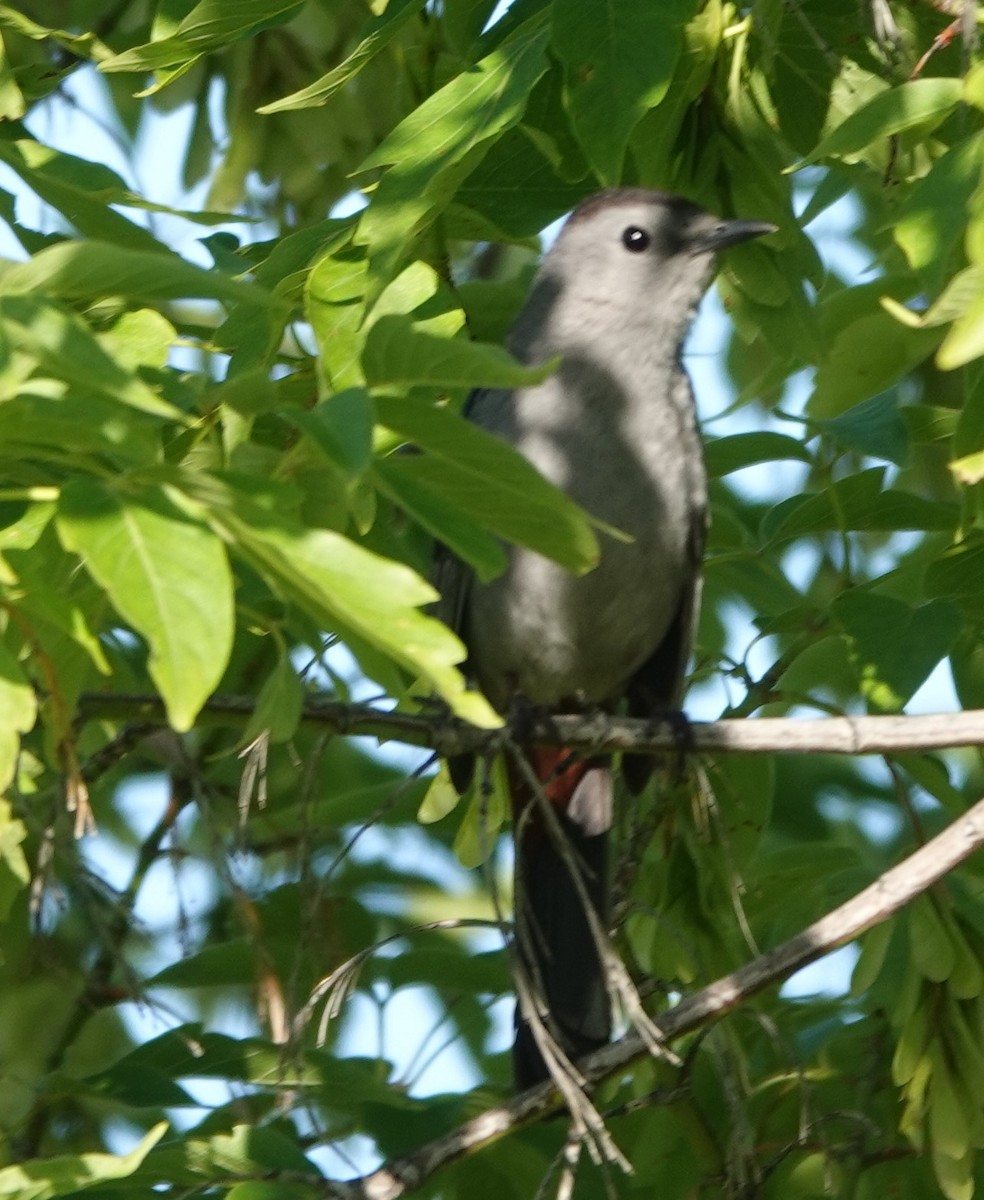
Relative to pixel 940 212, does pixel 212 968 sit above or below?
below

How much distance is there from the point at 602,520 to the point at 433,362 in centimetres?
220

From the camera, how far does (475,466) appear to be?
187 centimetres

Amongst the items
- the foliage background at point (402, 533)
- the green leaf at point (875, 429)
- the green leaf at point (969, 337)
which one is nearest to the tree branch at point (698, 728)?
the foliage background at point (402, 533)

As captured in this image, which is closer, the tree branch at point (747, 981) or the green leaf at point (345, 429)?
the green leaf at point (345, 429)

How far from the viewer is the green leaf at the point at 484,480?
1.85 m

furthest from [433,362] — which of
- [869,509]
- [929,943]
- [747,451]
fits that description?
[747,451]

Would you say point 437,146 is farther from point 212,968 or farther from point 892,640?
point 212,968

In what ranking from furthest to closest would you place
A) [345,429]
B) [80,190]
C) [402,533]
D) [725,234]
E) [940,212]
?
[402,533] → [725,234] → [80,190] → [940,212] → [345,429]

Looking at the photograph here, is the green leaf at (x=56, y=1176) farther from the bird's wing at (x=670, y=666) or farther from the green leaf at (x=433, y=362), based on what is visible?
the bird's wing at (x=670, y=666)

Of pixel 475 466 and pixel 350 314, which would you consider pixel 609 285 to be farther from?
pixel 475 466

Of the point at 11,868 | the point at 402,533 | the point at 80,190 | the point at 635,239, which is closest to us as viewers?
the point at 80,190

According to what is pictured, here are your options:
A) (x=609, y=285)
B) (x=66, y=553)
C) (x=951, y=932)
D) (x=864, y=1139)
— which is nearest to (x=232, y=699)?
(x=66, y=553)

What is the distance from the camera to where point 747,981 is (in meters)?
2.74

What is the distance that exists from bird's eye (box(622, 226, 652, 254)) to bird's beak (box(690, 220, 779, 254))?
203mm
